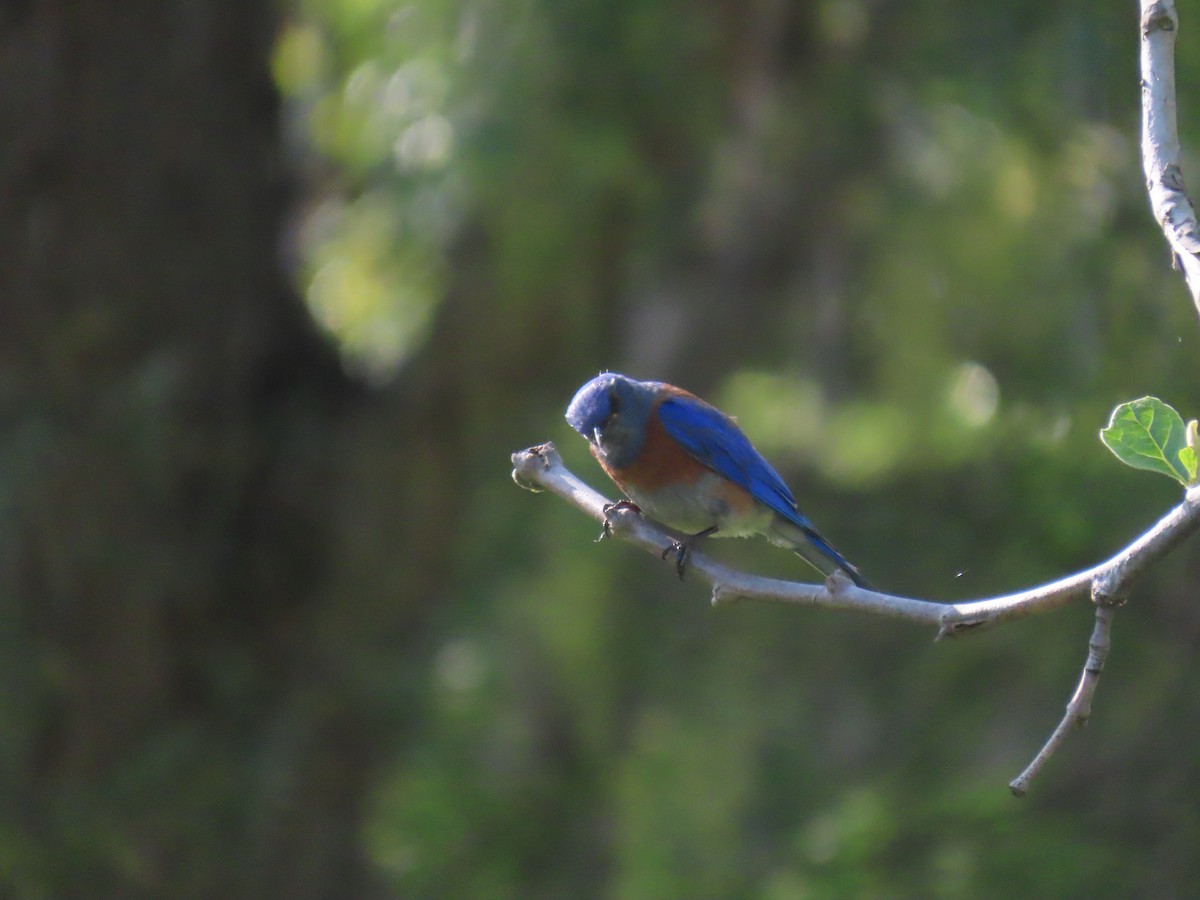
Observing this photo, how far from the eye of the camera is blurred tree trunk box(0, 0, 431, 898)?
5785 mm

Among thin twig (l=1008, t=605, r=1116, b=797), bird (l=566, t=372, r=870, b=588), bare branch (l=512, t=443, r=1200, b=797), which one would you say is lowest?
thin twig (l=1008, t=605, r=1116, b=797)

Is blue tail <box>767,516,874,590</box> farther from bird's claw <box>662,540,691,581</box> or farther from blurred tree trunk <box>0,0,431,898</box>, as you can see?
blurred tree trunk <box>0,0,431,898</box>

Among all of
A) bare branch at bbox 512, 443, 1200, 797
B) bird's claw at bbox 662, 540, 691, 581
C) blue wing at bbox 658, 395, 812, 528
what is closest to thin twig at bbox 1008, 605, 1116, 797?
bare branch at bbox 512, 443, 1200, 797

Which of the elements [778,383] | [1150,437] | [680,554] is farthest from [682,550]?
[778,383]

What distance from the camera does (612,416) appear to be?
3.90 meters

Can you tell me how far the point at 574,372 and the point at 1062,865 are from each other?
142 inches

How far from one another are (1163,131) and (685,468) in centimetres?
205

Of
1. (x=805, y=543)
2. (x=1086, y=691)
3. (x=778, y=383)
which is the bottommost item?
(x=1086, y=691)

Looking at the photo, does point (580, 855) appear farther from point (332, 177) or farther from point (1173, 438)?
point (1173, 438)

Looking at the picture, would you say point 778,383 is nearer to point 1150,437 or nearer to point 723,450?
point 723,450

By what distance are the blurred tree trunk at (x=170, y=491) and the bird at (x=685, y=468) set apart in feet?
8.83

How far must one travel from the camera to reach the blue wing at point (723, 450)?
13.5 feet

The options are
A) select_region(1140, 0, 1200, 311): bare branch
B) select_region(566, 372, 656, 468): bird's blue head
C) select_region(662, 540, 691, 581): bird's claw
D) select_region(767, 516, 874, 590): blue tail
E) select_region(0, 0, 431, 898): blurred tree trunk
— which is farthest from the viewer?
select_region(0, 0, 431, 898): blurred tree trunk

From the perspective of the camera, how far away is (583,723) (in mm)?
7746
